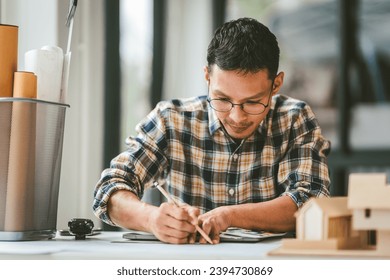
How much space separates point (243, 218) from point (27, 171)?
0.50 m

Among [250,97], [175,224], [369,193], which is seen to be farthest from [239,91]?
[369,193]

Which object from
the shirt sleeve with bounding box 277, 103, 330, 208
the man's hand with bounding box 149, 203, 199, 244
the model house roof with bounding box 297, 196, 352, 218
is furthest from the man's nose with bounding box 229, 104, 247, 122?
the model house roof with bounding box 297, 196, 352, 218

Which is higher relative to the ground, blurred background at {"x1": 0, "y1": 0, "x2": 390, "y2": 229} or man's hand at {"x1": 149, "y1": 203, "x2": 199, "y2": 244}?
blurred background at {"x1": 0, "y1": 0, "x2": 390, "y2": 229}

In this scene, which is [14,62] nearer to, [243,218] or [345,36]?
[243,218]

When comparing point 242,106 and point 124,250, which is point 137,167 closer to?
point 242,106

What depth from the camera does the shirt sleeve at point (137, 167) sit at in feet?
5.55

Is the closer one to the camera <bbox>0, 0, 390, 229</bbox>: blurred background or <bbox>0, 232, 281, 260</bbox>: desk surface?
<bbox>0, 232, 281, 260</bbox>: desk surface

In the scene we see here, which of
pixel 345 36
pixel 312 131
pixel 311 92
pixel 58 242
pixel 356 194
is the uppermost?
pixel 345 36

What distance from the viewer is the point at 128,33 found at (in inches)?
122

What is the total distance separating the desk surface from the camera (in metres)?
1.15

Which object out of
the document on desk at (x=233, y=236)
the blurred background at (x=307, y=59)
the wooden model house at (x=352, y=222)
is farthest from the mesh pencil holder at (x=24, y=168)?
the blurred background at (x=307, y=59)

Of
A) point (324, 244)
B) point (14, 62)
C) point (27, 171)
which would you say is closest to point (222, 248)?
point (324, 244)

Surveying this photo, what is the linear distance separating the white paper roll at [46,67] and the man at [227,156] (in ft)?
1.00

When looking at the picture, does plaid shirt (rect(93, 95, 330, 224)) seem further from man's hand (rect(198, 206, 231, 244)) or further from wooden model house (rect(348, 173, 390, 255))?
wooden model house (rect(348, 173, 390, 255))
